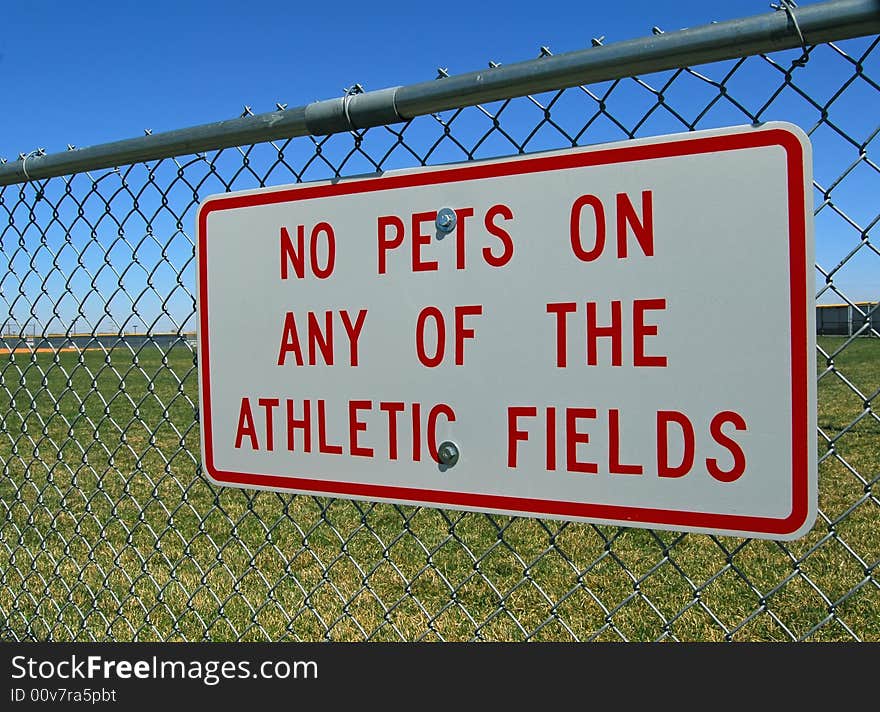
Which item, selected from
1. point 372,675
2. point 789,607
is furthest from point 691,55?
point 789,607

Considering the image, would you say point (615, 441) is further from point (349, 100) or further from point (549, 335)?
point (349, 100)

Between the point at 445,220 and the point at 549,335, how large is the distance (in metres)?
0.32

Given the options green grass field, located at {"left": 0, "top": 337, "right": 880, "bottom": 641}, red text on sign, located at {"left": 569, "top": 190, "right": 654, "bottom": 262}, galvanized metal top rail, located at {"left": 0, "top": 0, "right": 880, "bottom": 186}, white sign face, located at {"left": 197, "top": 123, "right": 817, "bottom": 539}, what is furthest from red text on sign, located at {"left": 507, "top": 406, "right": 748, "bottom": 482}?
galvanized metal top rail, located at {"left": 0, "top": 0, "right": 880, "bottom": 186}

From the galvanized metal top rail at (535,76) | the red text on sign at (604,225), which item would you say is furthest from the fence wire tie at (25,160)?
the red text on sign at (604,225)

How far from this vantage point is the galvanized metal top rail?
124cm

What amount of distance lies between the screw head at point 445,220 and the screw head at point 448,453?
0.43 metres

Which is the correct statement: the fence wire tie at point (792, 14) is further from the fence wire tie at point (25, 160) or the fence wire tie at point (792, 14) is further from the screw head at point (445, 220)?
the fence wire tie at point (25, 160)

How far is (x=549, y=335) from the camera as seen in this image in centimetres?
144

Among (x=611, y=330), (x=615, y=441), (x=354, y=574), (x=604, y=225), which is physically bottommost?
(x=354, y=574)

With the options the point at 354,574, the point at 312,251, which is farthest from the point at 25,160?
the point at 354,574

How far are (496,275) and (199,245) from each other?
0.82 metres

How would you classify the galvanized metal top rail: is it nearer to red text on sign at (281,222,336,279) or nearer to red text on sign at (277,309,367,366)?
red text on sign at (281,222,336,279)

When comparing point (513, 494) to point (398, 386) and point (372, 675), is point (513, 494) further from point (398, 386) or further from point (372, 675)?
point (372, 675)

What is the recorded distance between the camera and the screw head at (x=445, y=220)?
1.54 m
